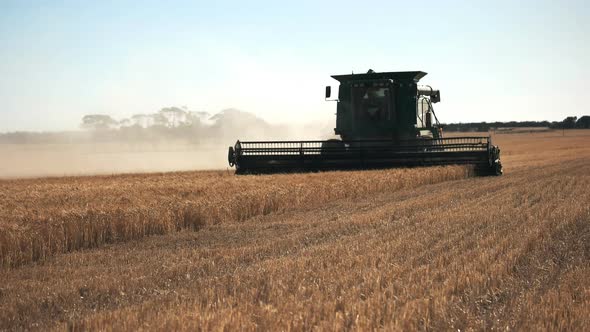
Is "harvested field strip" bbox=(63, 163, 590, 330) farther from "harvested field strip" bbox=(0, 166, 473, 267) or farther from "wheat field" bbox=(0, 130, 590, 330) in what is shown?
"harvested field strip" bbox=(0, 166, 473, 267)

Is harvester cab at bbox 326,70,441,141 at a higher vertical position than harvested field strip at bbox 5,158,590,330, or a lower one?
higher

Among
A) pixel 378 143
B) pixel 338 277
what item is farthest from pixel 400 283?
pixel 378 143

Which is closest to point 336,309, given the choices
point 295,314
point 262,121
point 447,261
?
point 295,314

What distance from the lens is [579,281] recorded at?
6.11 metres

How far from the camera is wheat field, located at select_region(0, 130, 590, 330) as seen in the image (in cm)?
519

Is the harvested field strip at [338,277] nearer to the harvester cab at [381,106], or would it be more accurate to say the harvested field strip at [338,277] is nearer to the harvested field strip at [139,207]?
the harvested field strip at [139,207]

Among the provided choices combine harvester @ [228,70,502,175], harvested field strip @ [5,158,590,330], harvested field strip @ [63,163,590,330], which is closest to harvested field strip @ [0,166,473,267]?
→ harvested field strip @ [5,158,590,330]

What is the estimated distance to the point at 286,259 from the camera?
753cm

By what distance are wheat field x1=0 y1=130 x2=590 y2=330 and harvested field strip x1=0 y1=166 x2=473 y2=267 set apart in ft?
0.09

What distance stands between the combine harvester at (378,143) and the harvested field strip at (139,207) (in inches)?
142

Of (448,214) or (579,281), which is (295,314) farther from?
(448,214)

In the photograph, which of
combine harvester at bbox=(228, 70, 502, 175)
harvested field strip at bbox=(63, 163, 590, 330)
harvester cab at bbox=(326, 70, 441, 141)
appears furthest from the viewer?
harvester cab at bbox=(326, 70, 441, 141)

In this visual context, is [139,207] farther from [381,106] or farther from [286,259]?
[381,106]

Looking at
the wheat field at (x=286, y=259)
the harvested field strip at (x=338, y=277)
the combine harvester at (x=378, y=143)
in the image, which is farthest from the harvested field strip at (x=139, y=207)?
the combine harvester at (x=378, y=143)
